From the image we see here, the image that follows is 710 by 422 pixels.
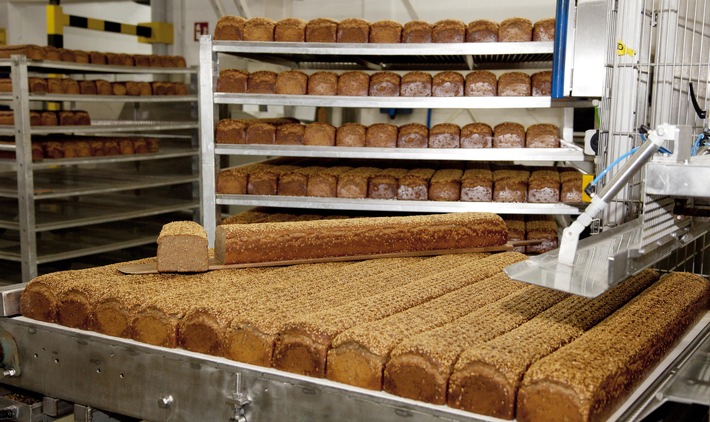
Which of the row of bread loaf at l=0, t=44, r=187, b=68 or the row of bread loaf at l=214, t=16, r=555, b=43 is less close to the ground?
the row of bread loaf at l=0, t=44, r=187, b=68

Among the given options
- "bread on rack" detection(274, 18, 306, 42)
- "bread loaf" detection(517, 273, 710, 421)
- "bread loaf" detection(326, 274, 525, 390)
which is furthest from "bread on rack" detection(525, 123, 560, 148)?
"bread loaf" detection(326, 274, 525, 390)

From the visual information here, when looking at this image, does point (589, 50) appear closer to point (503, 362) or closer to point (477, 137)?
point (477, 137)

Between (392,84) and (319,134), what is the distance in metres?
0.50

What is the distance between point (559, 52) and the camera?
11.0ft

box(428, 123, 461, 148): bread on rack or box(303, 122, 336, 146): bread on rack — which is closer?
box(428, 123, 461, 148): bread on rack

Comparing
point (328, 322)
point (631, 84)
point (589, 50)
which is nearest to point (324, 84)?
point (589, 50)

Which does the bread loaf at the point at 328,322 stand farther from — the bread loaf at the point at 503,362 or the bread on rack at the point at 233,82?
the bread on rack at the point at 233,82

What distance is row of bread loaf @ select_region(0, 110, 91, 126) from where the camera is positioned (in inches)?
215

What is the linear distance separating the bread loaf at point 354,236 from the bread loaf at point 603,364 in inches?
30.3

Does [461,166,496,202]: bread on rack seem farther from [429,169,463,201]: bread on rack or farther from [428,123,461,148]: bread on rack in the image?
[428,123,461,148]: bread on rack

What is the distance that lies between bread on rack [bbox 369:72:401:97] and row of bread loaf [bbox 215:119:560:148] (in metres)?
0.18

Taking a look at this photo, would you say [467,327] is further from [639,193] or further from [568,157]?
[568,157]

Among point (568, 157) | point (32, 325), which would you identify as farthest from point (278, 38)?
point (32, 325)

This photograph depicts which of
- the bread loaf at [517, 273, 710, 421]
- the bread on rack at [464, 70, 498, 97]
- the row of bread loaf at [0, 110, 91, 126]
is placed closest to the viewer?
the bread loaf at [517, 273, 710, 421]
